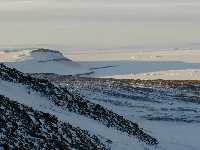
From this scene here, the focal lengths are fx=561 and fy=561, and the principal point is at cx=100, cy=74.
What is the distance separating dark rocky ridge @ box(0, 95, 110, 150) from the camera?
76.6 ft

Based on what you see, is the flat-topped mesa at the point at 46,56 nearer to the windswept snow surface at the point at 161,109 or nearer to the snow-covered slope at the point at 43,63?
the snow-covered slope at the point at 43,63

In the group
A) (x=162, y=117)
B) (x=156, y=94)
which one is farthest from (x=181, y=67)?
(x=162, y=117)

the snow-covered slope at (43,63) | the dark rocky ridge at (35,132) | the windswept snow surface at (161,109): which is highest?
the snow-covered slope at (43,63)

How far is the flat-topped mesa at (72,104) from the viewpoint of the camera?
1372 inches


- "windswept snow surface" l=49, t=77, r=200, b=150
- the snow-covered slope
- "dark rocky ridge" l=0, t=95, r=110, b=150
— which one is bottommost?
"windswept snow surface" l=49, t=77, r=200, b=150

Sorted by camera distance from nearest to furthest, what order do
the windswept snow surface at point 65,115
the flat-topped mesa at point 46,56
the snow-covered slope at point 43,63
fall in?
1. the windswept snow surface at point 65,115
2. the snow-covered slope at point 43,63
3. the flat-topped mesa at point 46,56

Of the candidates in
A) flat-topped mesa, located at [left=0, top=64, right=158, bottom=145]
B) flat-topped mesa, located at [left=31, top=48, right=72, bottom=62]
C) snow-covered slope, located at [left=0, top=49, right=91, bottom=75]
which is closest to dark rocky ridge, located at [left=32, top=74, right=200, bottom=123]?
flat-topped mesa, located at [left=0, top=64, right=158, bottom=145]

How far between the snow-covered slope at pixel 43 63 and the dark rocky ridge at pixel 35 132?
119 metres

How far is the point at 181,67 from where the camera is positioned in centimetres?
15962

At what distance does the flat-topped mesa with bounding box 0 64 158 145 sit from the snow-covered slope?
359ft

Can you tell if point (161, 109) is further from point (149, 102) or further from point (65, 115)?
point (65, 115)

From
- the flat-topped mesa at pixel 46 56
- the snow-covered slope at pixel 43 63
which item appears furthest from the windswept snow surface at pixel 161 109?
the flat-topped mesa at pixel 46 56

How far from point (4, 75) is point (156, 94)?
4607 centimetres

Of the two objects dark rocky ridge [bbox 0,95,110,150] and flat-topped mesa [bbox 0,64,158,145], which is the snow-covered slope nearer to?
flat-topped mesa [bbox 0,64,158,145]
